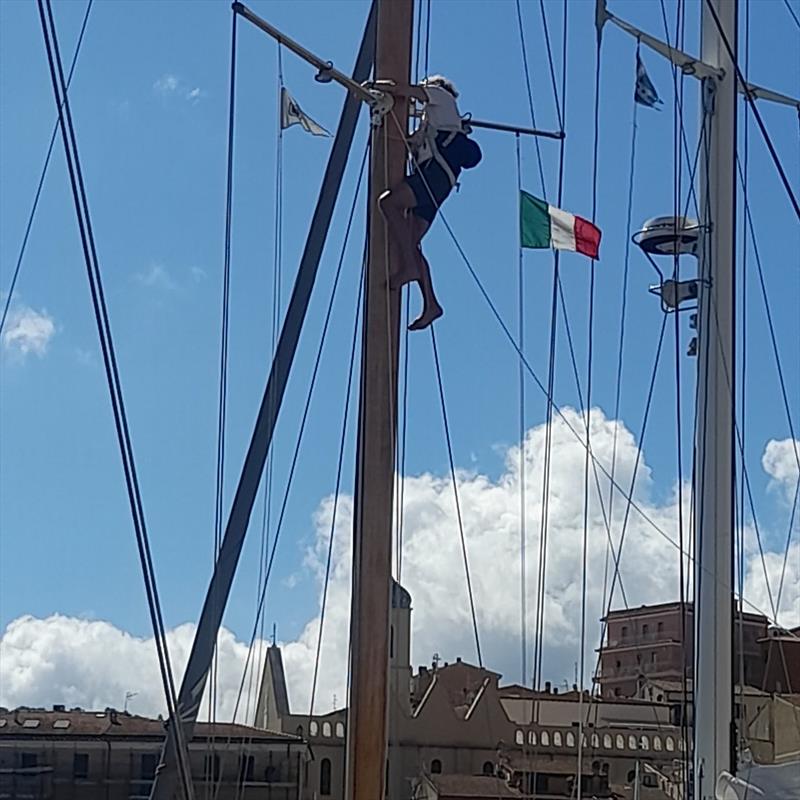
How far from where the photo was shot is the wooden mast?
5.94 metres

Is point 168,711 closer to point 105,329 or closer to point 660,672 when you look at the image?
point 105,329

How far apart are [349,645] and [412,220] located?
69.4 inches

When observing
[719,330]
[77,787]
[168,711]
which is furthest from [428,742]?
[168,711]

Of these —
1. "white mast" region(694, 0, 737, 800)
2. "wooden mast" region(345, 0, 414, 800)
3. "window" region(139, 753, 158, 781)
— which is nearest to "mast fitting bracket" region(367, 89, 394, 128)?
"wooden mast" region(345, 0, 414, 800)

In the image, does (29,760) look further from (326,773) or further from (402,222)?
(402,222)

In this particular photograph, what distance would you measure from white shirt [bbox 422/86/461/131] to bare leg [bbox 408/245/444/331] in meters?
0.57

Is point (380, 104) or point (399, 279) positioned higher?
point (380, 104)

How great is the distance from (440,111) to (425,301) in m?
0.81

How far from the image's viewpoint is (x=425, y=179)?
22.1 feet

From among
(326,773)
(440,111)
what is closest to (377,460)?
A: (440,111)

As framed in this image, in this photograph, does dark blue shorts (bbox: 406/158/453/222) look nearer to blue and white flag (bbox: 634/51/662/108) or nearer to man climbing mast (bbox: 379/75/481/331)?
man climbing mast (bbox: 379/75/481/331)

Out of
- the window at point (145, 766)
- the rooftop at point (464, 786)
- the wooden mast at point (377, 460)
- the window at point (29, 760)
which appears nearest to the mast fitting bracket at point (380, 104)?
the wooden mast at point (377, 460)

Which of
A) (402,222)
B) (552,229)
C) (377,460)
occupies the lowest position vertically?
(377,460)

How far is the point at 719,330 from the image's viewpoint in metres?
10.2
